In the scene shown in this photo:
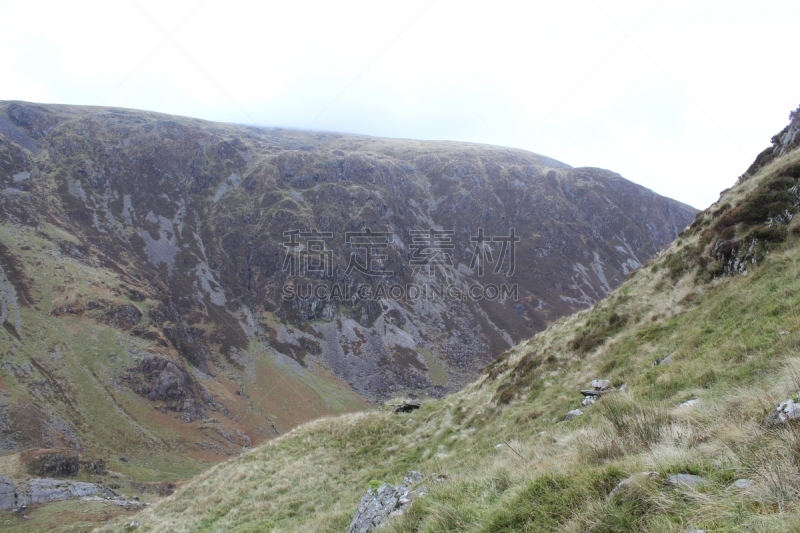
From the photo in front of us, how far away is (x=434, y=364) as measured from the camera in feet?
352

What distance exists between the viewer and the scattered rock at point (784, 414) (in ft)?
12.9

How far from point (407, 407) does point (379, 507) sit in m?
17.1

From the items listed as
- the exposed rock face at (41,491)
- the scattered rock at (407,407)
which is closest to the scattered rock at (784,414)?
the scattered rock at (407,407)

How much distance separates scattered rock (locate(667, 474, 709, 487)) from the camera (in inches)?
142

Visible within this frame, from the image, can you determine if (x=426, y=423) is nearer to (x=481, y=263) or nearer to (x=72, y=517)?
(x=72, y=517)

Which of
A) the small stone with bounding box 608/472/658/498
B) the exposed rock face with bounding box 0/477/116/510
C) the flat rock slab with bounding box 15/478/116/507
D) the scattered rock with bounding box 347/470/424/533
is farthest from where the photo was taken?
the flat rock slab with bounding box 15/478/116/507

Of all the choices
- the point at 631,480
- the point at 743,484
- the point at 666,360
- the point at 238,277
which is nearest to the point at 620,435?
the point at 631,480

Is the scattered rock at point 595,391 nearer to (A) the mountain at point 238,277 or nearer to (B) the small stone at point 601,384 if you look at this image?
(B) the small stone at point 601,384

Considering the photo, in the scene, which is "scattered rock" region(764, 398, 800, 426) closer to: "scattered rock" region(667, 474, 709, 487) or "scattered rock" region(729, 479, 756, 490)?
"scattered rock" region(729, 479, 756, 490)

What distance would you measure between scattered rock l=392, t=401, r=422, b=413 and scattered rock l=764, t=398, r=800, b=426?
20.4 m

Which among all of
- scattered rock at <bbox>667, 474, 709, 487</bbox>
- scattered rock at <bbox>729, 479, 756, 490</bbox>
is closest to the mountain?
scattered rock at <bbox>667, 474, 709, 487</bbox>

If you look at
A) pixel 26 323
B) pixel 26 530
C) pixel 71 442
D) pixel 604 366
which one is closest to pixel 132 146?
pixel 26 323

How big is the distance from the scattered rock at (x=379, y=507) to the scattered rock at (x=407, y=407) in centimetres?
1609

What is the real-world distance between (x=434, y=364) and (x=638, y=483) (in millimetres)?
106757
